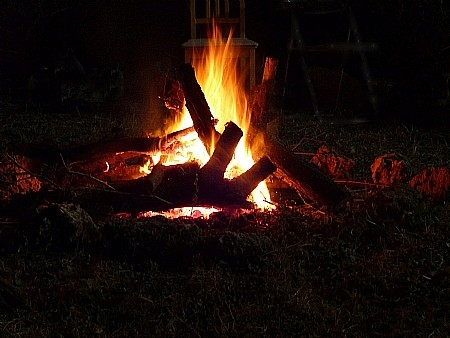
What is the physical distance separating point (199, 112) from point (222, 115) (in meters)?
0.45

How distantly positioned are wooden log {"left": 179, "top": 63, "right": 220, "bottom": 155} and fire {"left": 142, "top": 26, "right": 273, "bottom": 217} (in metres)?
0.22

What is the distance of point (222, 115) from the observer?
5488mm

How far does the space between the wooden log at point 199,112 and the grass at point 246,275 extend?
2.48 ft

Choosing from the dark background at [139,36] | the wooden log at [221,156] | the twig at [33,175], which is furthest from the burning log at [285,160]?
the dark background at [139,36]

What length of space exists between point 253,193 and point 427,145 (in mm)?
2970

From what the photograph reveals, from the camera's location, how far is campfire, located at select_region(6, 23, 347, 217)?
4613 mm

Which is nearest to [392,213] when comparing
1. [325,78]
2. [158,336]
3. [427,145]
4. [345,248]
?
[345,248]

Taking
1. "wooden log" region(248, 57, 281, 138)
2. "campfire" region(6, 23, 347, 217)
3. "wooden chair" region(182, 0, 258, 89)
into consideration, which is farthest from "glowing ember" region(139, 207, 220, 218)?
"wooden chair" region(182, 0, 258, 89)

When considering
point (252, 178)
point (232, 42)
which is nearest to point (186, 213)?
A: point (252, 178)

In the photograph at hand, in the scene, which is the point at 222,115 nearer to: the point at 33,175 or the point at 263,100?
the point at 263,100

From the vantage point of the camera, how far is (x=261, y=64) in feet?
32.6

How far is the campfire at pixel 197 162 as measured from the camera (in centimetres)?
461

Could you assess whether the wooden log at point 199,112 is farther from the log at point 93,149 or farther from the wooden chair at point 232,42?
the wooden chair at point 232,42

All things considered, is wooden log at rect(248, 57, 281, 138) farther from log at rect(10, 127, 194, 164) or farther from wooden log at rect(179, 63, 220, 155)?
log at rect(10, 127, 194, 164)
